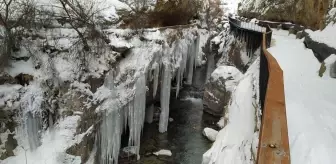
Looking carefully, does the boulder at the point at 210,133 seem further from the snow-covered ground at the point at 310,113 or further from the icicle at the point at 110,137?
the snow-covered ground at the point at 310,113

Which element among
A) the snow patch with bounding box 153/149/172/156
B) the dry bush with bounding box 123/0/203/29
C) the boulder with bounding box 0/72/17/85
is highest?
the dry bush with bounding box 123/0/203/29

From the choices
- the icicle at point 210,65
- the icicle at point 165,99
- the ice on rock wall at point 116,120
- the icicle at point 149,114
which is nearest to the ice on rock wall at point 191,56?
the icicle at point 210,65

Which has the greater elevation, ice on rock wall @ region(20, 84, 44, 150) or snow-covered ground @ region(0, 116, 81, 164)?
ice on rock wall @ region(20, 84, 44, 150)

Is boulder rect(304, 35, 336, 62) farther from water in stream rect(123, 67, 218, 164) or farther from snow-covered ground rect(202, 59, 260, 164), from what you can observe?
water in stream rect(123, 67, 218, 164)

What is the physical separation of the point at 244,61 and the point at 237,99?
11.6 m

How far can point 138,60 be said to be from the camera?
42.5 feet

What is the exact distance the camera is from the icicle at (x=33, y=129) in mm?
9445

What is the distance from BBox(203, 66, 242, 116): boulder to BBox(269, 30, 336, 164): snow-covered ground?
6551 millimetres

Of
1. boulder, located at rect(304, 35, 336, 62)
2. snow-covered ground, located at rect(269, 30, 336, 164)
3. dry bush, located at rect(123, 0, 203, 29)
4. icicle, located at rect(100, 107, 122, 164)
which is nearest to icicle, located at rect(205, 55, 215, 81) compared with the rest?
dry bush, located at rect(123, 0, 203, 29)

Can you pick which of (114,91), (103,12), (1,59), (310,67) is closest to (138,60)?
(114,91)

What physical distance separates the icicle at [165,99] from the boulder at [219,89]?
322 cm

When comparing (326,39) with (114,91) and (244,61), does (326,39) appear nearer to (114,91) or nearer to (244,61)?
(114,91)

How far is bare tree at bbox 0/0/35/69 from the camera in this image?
10.4 meters

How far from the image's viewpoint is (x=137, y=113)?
40.0 feet
